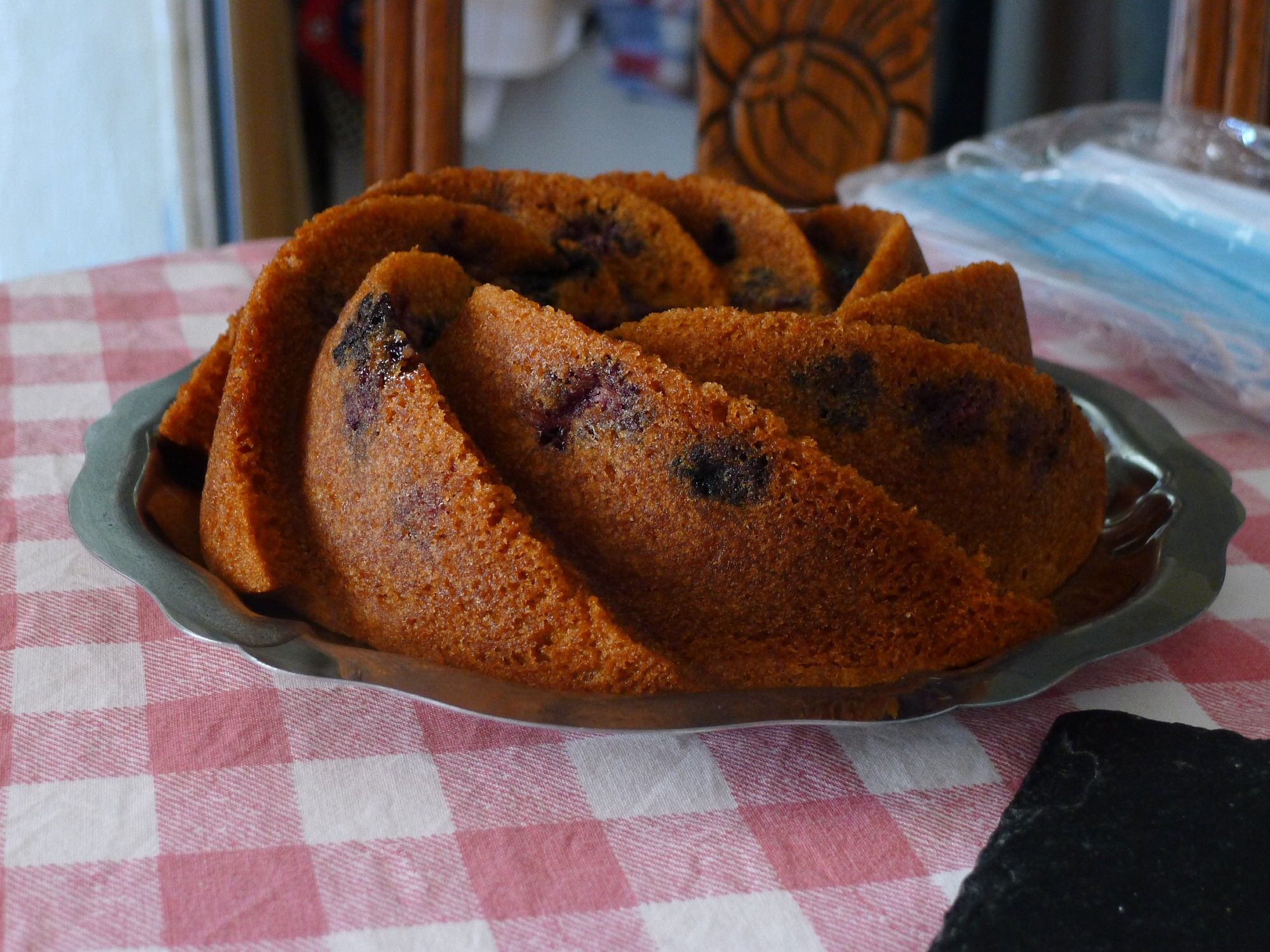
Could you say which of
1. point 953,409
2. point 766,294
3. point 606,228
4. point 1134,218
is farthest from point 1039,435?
point 1134,218

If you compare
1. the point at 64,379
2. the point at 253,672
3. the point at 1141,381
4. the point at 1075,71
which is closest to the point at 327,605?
the point at 253,672

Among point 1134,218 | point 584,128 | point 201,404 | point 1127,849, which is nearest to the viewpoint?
point 1127,849

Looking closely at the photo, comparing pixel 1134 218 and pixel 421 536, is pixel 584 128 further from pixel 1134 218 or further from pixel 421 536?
pixel 421 536

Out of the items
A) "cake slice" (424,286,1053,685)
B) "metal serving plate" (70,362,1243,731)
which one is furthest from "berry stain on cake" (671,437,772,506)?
"metal serving plate" (70,362,1243,731)

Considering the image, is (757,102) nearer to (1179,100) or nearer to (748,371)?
(1179,100)

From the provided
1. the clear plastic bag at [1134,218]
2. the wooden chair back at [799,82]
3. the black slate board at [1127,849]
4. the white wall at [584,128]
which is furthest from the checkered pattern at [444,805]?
the white wall at [584,128]

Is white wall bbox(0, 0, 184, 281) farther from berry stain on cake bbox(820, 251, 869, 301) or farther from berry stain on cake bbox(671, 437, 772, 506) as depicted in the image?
berry stain on cake bbox(671, 437, 772, 506)
